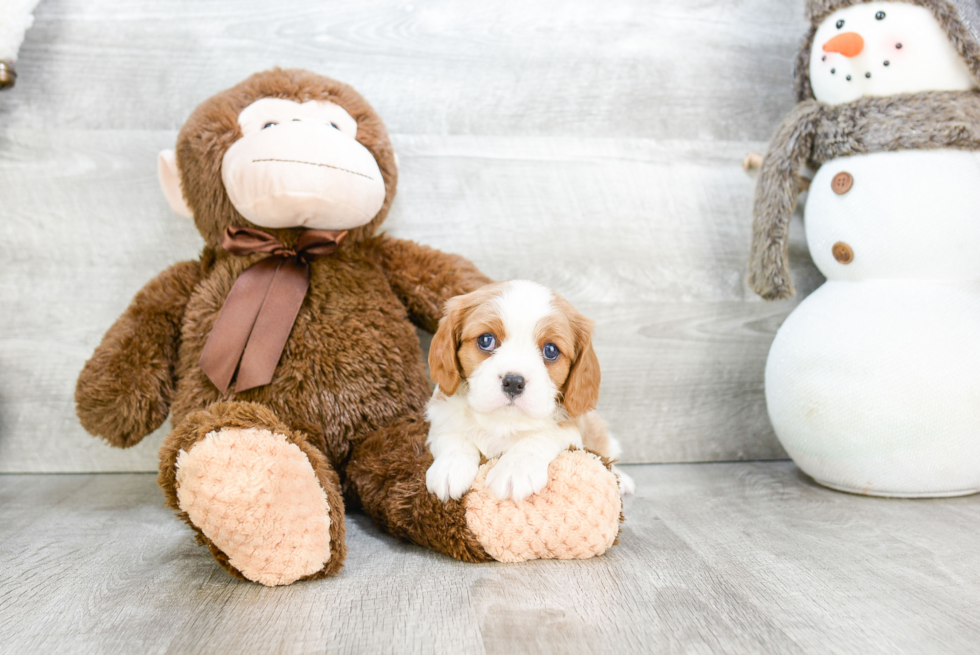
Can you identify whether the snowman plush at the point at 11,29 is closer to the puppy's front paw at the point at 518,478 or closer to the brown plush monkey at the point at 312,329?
the brown plush monkey at the point at 312,329

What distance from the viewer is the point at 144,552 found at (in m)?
0.99

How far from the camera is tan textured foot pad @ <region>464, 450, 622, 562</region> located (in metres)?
0.94

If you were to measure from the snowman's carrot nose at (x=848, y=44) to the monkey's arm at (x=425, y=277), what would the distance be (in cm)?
75

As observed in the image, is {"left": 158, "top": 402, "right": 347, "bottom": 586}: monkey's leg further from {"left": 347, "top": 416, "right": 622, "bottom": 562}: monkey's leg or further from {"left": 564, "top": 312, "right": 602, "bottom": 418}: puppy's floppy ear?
{"left": 564, "top": 312, "right": 602, "bottom": 418}: puppy's floppy ear

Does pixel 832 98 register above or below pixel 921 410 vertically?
above

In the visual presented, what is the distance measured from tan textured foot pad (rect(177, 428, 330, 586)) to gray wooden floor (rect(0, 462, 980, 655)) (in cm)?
4

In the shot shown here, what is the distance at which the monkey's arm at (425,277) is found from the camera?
4.16ft

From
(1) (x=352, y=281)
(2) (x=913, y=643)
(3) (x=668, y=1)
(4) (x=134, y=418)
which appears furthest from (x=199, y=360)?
(3) (x=668, y=1)

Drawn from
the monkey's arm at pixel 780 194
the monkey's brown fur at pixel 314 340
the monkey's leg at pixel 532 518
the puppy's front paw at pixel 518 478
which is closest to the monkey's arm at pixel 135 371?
the monkey's brown fur at pixel 314 340

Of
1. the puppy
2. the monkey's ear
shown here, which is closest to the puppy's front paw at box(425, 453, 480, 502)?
the puppy

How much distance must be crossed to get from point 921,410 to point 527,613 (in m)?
0.81

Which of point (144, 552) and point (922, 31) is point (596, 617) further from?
point (922, 31)

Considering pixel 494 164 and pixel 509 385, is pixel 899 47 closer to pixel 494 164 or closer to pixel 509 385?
pixel 494 164

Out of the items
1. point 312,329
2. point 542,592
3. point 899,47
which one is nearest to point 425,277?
point 312,329
